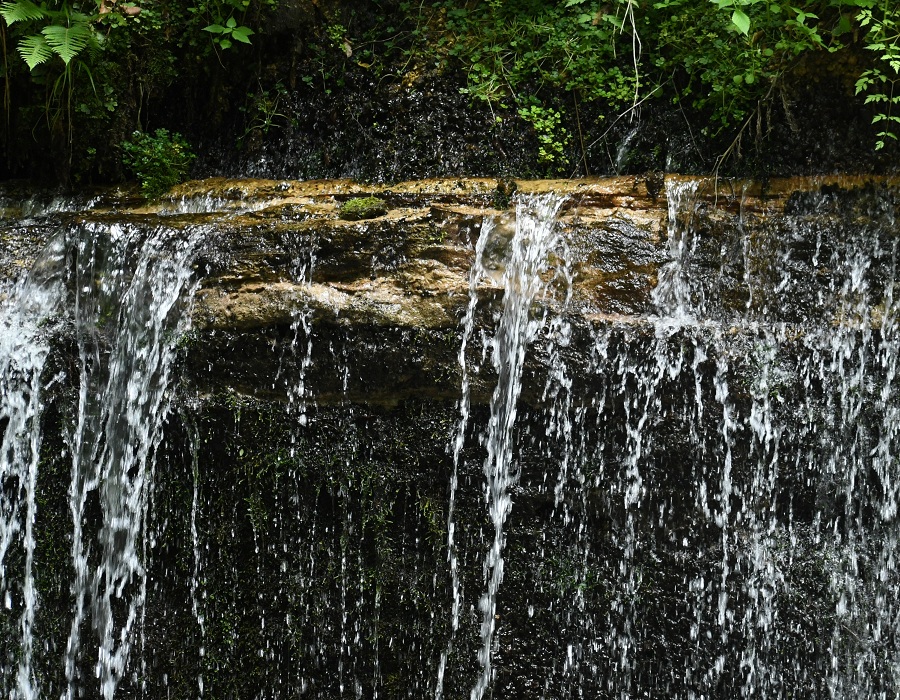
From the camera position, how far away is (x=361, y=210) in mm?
3693

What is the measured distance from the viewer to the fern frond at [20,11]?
3.83 m

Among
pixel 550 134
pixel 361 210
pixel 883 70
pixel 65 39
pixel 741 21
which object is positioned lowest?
pixel 361 210

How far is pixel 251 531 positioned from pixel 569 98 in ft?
9.55

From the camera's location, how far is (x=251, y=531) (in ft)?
11.6

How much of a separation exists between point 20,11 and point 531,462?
3.32 meters

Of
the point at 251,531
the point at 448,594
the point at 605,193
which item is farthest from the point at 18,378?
the point at 605,193

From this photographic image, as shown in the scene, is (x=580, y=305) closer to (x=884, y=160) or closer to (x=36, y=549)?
(x=884, y=160)

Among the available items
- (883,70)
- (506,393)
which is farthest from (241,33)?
(883,70)

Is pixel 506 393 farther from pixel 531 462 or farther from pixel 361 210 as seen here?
pixel 361 210

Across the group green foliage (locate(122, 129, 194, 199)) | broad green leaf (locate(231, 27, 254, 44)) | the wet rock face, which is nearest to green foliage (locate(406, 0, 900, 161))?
the wet rock face

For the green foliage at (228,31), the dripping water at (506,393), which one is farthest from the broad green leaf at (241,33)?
the dripping water at (506,393)

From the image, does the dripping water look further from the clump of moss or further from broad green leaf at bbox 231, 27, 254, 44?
broad green leaf at bbox 231, 27, 254, 44

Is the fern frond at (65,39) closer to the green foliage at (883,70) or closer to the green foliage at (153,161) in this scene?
the green foliage at (153,161)

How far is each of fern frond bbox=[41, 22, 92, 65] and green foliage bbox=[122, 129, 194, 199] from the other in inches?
20.7
